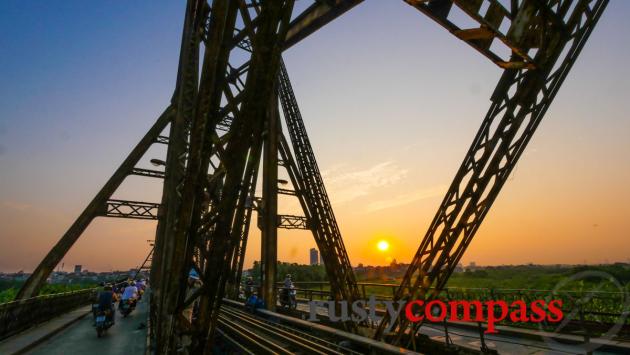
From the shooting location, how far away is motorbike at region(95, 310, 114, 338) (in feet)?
31.6

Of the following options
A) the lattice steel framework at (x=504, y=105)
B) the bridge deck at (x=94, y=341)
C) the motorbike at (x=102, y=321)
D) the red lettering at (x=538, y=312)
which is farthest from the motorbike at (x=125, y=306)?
the red lettering at (x=538, y=312)

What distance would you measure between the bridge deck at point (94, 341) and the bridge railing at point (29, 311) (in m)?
1.05

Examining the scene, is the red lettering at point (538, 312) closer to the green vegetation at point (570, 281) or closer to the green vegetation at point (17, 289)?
the green vegetation at point (570, 281)

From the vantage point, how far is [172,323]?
9.62ft

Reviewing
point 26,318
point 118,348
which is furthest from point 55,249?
point 118,348

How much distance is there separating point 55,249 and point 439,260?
12.6m

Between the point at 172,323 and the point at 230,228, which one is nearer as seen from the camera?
the point at 230,228

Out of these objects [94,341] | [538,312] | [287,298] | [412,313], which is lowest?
[94,341]

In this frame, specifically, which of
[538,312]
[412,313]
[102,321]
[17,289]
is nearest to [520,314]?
[538,312]

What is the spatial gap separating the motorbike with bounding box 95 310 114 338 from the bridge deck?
183mm

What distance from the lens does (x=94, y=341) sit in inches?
357

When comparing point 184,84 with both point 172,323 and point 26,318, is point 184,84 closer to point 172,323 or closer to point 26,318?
point 172,323

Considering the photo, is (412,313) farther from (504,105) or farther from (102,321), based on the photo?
(102,321)

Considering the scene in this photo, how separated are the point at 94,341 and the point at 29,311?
A: 331cm
